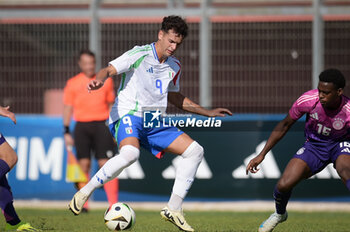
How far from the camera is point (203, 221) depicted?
30.1 feet

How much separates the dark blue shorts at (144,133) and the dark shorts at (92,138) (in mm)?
2955

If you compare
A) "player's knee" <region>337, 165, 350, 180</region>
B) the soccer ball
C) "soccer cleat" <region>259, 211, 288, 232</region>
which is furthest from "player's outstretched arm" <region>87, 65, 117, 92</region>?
"player's knee" <region>337, 165, 350, 180</region>

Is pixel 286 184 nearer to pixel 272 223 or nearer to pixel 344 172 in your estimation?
pixel 272 223

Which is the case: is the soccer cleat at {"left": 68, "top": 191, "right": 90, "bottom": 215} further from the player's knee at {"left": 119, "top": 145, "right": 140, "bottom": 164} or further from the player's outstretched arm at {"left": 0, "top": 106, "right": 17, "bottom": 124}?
the player's outstretched arm at {"left": 0, "top": 106, "right": 17, "bottom": 124}

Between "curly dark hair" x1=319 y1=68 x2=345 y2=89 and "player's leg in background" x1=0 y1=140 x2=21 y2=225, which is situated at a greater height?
"curly dark hair" x1=319 y1=68 x2=345 y2=89

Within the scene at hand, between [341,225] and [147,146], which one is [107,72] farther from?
[341,225]

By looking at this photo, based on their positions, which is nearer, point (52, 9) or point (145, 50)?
point (145, 50)

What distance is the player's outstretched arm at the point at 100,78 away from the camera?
264 inches

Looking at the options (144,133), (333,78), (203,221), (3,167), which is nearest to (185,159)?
(144,133)

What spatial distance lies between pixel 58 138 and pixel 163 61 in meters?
4.81

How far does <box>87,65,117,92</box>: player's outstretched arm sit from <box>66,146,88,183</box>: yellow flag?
384 centimetres

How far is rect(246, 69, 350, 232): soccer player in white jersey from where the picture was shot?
23.6 ft

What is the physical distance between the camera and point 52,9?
1298cm

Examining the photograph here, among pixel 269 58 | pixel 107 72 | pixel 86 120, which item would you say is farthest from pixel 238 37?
pixel 107 72
